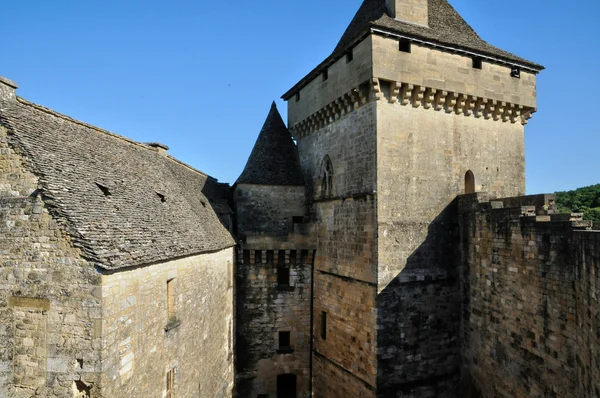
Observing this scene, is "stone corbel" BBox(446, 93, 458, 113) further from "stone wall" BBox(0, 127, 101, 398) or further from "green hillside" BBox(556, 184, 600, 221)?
"green hillside" BBox(556, 184, 600, 221)

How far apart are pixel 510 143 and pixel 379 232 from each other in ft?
20.0

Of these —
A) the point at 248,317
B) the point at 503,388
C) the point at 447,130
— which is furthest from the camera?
the point at 248,317

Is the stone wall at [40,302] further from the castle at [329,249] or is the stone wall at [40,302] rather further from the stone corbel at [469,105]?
the stone corbel at [469,105]

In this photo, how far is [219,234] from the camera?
1345cm

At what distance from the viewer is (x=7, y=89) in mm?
8117

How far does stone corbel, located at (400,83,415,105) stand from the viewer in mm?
12163

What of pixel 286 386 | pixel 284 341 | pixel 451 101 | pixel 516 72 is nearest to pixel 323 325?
pixel 284 341

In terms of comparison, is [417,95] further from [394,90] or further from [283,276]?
[283,276]

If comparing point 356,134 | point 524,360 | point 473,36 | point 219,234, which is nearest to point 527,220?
point 524,360

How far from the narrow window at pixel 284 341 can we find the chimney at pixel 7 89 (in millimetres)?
11448

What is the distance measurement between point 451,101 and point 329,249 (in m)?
6.31

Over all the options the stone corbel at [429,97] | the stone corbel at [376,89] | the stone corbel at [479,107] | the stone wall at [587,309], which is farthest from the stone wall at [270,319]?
the stone wall at [587,309]

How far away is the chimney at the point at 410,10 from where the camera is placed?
13359mm

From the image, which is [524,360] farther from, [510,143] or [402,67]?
[402,67]
